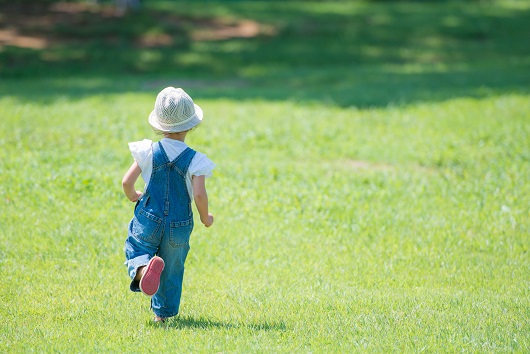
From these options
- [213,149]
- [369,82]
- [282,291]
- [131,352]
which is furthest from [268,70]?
[131,352]

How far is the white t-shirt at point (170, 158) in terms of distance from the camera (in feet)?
16.2

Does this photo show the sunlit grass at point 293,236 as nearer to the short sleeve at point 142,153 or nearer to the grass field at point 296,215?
the grass field at point 296,215

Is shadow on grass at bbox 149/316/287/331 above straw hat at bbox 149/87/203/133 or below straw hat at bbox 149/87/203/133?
below

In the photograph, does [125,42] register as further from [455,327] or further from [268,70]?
[455,327]

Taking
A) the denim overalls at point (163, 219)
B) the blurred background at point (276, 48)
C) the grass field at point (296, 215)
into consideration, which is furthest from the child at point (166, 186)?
the blurred background at point (276, 48)

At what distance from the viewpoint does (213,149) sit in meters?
10.7

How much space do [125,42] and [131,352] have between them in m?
20.5

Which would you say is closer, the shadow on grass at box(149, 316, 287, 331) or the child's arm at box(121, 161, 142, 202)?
the child's arm at box(121, 161, 142, 202)

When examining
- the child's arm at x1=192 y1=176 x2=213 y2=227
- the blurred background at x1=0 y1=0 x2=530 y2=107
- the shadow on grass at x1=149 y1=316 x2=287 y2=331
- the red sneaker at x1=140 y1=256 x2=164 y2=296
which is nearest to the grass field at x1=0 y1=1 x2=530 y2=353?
the shadow on grass at x1=149 y1=316 x2=287 y2=331

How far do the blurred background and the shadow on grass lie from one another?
31.8 ft

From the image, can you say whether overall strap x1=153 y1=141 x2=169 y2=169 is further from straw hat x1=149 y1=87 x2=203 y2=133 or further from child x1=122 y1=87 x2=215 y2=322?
straw hat x1=149 y1=87 x2=203 y2=133

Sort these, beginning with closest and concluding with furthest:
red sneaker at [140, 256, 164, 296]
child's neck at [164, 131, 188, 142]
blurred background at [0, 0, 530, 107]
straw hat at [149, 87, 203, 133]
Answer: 1. red sneaker at [140, 256, 164, 296]
2. straw hat at [149, 87, 203, 133]
3. child's neck at [164, 131, 188, 142]
4. blurred background at [0, 0, 530, 107]

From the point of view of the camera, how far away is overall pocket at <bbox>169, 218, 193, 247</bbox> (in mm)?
4992

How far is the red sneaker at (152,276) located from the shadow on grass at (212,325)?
0.50 m
